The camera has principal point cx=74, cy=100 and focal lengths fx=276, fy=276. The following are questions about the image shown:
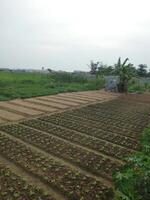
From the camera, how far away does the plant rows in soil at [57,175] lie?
5086 mm

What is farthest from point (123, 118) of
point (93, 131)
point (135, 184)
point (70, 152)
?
point (135, 184)

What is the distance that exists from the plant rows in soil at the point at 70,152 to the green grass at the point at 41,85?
7641 mm

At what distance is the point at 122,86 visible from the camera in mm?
25203

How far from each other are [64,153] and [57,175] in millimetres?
1459

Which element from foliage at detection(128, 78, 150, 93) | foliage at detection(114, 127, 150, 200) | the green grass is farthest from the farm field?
foliage at detection(128, 78, 150, 93)

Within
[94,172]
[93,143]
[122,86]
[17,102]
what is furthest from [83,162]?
[122,86]

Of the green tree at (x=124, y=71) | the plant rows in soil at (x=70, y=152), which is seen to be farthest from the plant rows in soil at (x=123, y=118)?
the green tree at (x=124, y=71)

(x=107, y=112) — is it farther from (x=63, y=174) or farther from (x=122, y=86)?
(x=122, y=86)

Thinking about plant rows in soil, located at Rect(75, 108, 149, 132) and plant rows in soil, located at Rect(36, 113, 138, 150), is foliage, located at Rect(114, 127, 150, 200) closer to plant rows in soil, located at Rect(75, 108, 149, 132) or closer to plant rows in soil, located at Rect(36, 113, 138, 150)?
plant rows in soil, located at Rect(36, 113, 138, 150)

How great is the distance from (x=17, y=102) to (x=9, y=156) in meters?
8.94

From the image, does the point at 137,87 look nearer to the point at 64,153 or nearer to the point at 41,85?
the point at 41,85

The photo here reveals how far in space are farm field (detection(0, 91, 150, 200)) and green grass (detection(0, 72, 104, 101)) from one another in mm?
6387

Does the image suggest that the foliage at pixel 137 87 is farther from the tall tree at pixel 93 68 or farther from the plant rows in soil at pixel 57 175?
the plant rows in soil at pixel 57 175

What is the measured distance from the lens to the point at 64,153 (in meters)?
7.22
